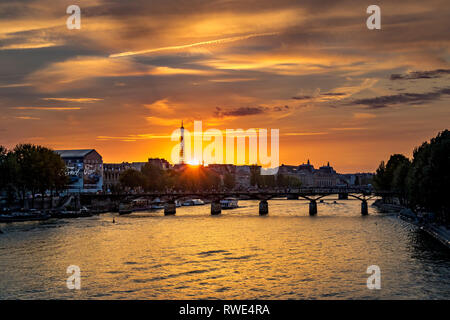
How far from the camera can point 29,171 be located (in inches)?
4080

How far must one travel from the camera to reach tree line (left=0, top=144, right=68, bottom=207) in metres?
94.8

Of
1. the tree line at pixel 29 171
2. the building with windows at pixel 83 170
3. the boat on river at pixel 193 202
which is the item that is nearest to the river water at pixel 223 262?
the tree line at pixel 29 171

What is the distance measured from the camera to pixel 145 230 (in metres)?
74.4

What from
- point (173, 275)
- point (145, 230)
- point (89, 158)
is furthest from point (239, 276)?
point (89, 158)

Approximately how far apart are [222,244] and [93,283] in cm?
2192

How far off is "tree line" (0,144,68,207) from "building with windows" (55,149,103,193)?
2177cm

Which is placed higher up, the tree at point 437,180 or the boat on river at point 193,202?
the tree at point 437,180

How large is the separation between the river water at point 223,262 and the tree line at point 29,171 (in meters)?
20.6

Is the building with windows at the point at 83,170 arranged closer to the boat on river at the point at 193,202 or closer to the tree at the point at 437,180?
the boat on river at the point at 193,202

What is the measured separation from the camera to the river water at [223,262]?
35656 millimetres

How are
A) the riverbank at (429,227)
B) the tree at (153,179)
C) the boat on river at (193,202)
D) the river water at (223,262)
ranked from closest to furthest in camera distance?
the river water at (223,262) < the riverbank at (429,227) < the boat on river at (193,202) < the tree at (153,179)

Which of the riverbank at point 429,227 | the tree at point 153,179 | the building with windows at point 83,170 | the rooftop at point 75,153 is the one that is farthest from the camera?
the tree at point 153,179

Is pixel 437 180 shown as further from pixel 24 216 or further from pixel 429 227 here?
pixel 24 216
